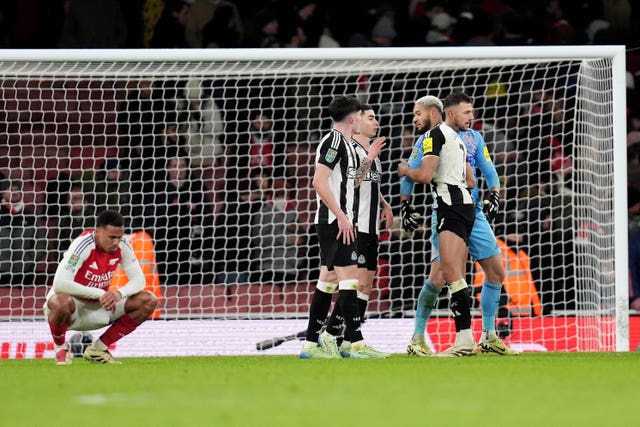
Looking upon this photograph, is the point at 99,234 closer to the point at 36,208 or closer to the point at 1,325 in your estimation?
the point at 1,325

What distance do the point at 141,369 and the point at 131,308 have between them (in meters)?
1.17

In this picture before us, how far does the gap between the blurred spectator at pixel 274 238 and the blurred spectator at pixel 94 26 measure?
3.58 meters

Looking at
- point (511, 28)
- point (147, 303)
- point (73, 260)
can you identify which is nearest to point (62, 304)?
point (73, 260)

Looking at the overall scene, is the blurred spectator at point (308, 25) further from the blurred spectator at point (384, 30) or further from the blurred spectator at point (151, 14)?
the blurred spectator at point (151, 14)

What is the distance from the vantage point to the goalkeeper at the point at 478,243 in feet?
30.3

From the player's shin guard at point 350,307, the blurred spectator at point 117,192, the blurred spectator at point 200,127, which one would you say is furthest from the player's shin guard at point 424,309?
the blurred spectator at point 200,127

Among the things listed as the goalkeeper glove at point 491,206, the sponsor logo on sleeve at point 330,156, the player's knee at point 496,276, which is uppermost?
the sponsor logo on sleeve at point 330,156

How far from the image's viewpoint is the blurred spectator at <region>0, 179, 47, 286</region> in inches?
456

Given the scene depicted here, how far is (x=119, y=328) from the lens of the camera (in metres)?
9.08

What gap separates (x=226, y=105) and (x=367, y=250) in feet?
15.1

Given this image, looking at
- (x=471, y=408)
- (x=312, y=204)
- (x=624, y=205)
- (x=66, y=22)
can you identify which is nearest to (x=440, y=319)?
(x=624, y=205)

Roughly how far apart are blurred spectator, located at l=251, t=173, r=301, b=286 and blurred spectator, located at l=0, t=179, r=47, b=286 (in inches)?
79.0

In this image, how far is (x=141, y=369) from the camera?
7.96 m

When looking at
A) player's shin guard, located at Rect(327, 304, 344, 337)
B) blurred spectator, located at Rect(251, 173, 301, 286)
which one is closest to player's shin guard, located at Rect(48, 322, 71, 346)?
player's shin guard, located at Rect(327, 304, 344, 337)
